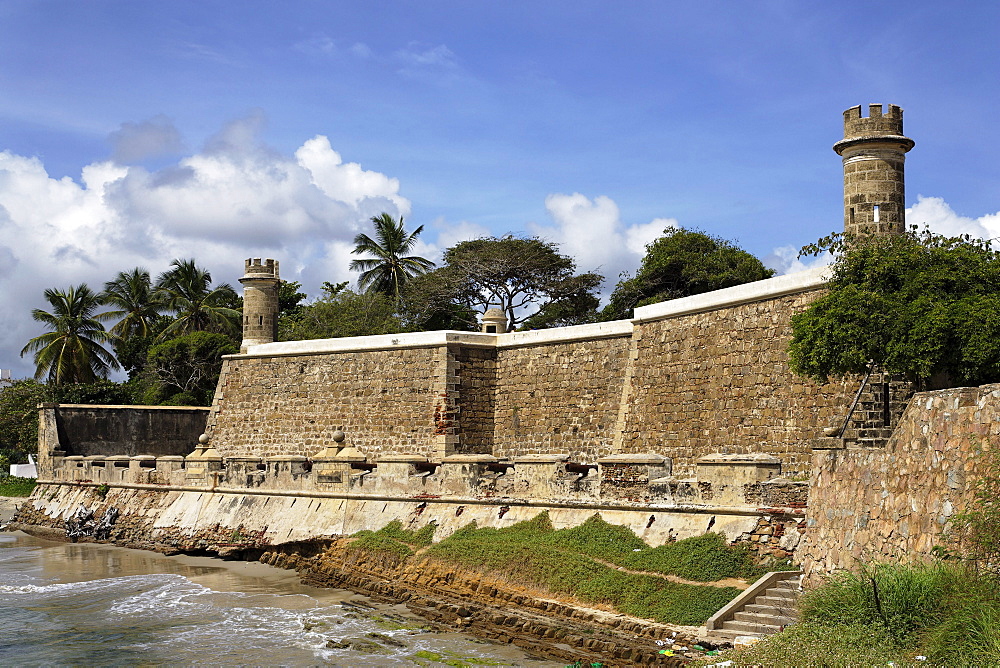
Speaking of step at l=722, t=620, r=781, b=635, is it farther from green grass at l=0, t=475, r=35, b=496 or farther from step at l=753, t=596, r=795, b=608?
green grass at l=0, t=475, r=35, b=496

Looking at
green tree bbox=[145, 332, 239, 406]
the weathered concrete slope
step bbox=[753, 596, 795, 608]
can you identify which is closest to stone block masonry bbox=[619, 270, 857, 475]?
step bbox=[753, 596, 795, 608]

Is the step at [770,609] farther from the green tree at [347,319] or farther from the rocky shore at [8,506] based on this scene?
the green tree at [347,319]

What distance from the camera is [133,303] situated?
4331cm

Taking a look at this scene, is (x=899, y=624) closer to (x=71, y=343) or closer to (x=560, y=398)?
(x=560, y=398)

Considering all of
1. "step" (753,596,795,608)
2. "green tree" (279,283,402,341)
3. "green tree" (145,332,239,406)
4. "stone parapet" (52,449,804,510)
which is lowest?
"step" (753,596,795,608)

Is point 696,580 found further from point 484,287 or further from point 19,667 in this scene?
point 484,287

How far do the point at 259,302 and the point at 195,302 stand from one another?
14.7 m

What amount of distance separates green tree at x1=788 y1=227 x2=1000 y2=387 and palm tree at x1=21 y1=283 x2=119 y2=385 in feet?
102

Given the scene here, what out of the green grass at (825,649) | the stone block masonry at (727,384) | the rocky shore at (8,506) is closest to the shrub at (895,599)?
the green grass at (825,649)

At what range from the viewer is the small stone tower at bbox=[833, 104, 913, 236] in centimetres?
1579

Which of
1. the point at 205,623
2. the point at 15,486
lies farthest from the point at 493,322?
the point at 15,486

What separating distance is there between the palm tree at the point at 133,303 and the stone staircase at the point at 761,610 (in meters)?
36.3

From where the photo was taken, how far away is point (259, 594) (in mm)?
16391

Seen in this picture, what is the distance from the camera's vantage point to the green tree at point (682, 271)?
106ft
